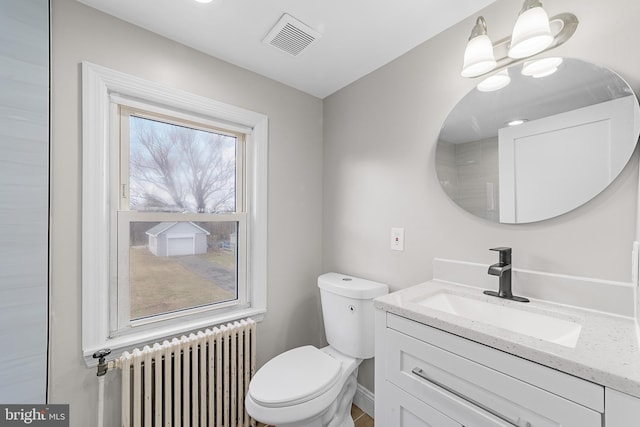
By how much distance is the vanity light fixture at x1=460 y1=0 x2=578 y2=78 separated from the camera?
0.91 metres

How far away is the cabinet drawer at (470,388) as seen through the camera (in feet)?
2.07

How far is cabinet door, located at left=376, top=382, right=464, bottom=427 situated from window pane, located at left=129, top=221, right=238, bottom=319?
3.65 ft

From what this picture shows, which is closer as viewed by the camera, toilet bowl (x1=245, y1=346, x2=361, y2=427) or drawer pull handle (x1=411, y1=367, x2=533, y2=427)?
drawer pull handle (x1=411, y1=367, x2=533, y2=427)

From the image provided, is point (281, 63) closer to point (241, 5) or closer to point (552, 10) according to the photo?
point (241, 5)

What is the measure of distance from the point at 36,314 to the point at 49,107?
86 cm

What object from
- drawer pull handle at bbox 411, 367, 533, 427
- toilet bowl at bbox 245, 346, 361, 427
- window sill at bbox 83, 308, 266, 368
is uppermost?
drawer pull handle at bbox 411, 367, 533, 427

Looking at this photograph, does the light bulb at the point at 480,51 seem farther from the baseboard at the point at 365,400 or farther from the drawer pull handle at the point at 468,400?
the baseboard at the point at 365,400

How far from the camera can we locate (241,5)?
1197 mm

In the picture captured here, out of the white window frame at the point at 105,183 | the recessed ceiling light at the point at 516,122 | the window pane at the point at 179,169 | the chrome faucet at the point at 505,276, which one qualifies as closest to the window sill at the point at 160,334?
the white window frame at the point at 105,183

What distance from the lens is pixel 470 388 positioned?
0.79 meters

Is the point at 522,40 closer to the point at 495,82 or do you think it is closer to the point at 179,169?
the point at 495,82

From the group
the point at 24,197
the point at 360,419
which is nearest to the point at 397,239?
the point at 360,419

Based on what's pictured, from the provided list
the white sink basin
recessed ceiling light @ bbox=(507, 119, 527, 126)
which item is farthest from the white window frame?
recessed ceiling light @ bbox=(507, 119, 527, 126)

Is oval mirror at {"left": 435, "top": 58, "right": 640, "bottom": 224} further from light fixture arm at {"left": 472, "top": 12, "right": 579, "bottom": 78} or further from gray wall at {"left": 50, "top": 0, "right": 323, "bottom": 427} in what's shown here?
gray wall at {"left": 50, "top": 0, "right": 323, "bottom": 427}
